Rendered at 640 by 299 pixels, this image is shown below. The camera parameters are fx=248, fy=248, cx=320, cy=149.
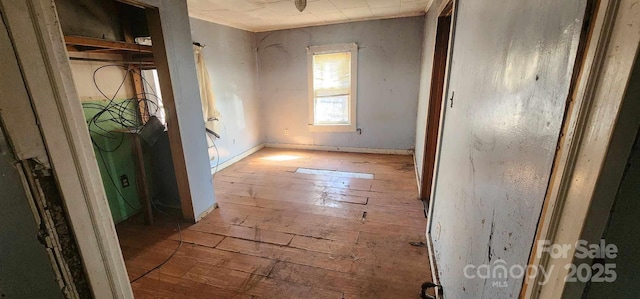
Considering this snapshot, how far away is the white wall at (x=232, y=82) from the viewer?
3.63 meters

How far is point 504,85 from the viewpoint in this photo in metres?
0.79

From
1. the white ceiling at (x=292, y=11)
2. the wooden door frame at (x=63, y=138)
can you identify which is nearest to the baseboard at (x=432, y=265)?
the wooden door frame at (x=63, y=138)

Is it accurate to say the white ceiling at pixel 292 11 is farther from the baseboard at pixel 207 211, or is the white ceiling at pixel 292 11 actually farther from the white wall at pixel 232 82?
the baseboard at pixel 207 211

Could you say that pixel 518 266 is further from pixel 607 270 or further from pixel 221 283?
pixel 221 283

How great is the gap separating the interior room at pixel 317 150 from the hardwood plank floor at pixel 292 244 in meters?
0.02

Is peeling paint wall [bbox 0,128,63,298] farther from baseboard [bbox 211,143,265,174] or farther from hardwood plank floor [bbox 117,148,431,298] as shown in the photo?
baseboard [bbox 211,143,265,174]

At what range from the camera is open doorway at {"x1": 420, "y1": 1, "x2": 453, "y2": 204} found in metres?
2.35

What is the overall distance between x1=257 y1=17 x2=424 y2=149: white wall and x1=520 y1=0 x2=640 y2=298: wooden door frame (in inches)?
157

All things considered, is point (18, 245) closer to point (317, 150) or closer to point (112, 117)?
point (112, 117)

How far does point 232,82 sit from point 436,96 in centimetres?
313

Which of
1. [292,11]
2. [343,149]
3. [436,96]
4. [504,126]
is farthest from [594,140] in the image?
[343,149]

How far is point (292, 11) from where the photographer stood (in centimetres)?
328

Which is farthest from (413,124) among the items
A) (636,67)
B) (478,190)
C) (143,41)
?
(636,67)

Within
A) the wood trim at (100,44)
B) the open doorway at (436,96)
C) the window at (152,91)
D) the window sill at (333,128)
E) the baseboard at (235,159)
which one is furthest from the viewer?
the window sill at (333,128)
